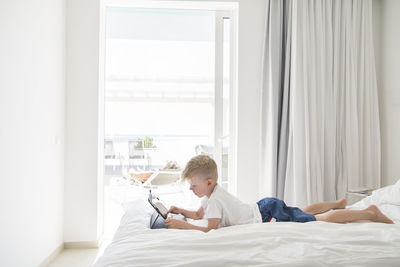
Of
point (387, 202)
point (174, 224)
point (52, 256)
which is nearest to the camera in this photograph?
point (174, 224)

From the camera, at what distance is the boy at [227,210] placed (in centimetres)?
162

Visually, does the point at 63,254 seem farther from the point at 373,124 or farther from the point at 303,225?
the point at 373,124

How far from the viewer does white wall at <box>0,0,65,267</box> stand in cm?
188

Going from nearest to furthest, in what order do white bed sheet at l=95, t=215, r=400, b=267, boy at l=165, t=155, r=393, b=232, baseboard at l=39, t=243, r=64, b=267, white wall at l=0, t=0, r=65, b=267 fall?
white bed sheet at l=95, t=215, r=400, b=267
boy at l=165, t=155, r=393, b=232
white wall at l=0, t=0, r=65, b=267
baseboard at l=39, t=243, r=64, b=267

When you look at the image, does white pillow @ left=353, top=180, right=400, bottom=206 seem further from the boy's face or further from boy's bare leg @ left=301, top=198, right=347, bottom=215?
the boy's face

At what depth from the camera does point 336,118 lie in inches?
115

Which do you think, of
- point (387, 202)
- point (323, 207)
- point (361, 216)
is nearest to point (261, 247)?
point (361, 216)

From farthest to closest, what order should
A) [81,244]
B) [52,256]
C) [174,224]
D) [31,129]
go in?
[81,244], [52,256], [31,129], [174,224]

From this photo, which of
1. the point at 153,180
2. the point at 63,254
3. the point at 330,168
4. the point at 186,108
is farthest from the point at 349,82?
the point at 186,108

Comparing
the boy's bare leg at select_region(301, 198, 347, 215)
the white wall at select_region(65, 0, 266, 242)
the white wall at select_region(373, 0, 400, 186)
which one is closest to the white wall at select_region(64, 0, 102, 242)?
the white wall at select_region(65, 0, 266, 242)

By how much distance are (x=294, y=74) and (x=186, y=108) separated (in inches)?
187

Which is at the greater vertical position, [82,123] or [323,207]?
[82,123]

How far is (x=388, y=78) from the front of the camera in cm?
293

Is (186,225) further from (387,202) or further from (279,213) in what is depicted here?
(387,202)
